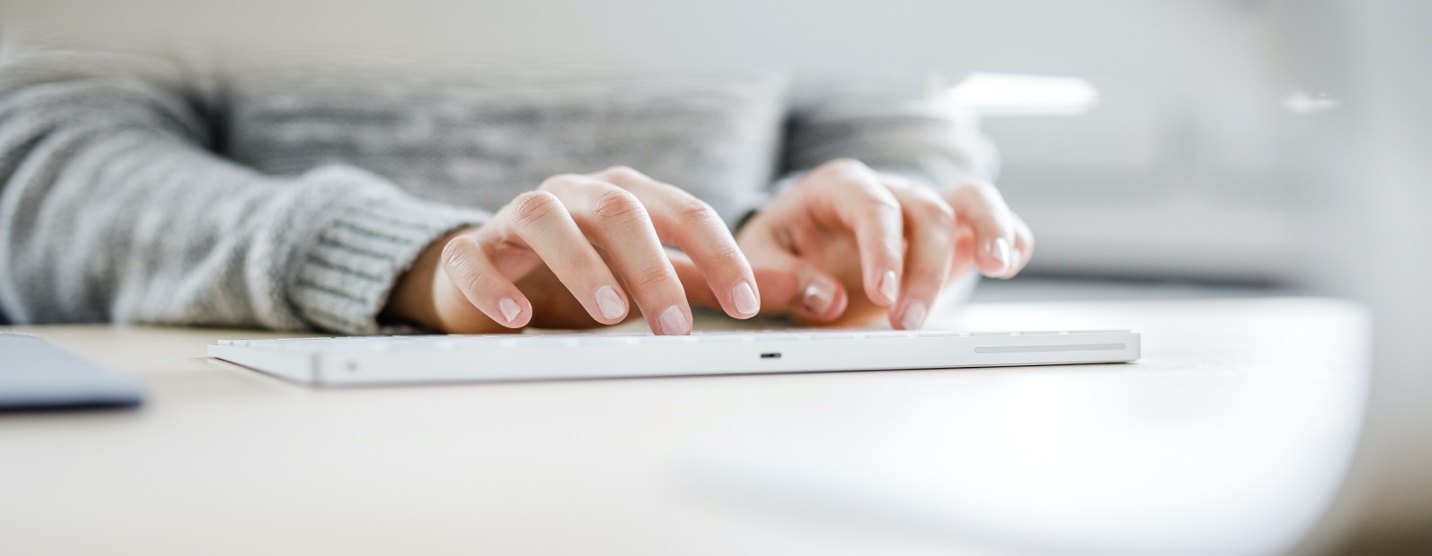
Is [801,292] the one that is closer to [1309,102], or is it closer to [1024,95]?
[1309,102]

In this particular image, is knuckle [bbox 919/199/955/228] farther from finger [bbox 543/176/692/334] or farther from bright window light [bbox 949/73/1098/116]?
bright window light [bbox 949/73/1098/116]

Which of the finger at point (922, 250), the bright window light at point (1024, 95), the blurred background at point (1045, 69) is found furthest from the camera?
the bright window light at point (1024, 95)

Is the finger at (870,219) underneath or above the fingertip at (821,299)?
above

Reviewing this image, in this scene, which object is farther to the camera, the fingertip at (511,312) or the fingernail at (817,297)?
the fingernail at (817,297)

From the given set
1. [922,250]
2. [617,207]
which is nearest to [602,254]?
[617,207]

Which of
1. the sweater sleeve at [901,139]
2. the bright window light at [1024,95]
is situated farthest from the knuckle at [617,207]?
the bright window light at [1024,95]

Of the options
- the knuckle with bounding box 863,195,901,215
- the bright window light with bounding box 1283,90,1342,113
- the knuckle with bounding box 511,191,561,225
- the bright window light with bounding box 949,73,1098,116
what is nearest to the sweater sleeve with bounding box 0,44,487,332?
the knuckle with bounding box 511,191,561,225

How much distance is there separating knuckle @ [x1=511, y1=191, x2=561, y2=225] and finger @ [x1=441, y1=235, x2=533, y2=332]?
23 millimetres

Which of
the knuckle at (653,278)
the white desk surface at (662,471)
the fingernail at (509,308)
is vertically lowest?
the white desk surface at (662,471)

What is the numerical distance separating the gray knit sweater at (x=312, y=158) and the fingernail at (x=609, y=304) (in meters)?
0.15

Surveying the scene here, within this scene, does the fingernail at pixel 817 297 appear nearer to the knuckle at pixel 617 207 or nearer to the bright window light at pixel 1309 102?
the knuckle at pixel 617 207

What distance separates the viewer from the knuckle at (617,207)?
14.6 inches

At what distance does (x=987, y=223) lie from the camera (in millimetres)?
489

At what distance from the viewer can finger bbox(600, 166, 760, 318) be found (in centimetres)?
36
